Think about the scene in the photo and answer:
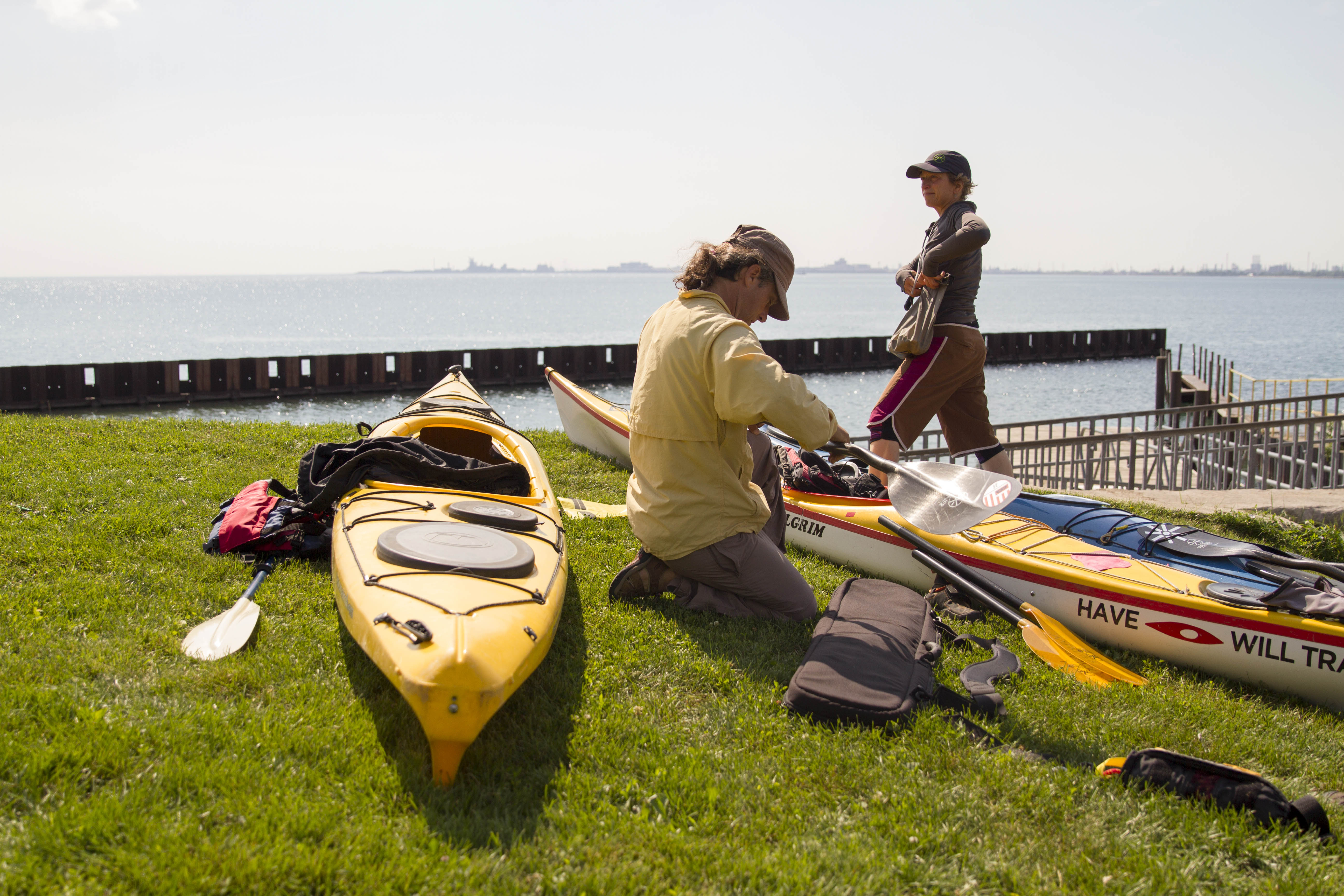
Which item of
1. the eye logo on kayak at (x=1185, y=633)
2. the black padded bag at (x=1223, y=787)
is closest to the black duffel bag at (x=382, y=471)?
the black padded bag at (x=1223, y=787)

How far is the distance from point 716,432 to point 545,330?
6091 centimetres

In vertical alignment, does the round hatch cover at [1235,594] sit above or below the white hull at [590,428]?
below

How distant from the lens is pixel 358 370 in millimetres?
22906

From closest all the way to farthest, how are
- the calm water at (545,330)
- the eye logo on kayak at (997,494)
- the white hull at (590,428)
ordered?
the eye logo on kayak at (997,494) < the white hull at (590,428) < the calm water at (545,330)

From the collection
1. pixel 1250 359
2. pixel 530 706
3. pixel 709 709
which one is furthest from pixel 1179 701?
pixel 1250 359

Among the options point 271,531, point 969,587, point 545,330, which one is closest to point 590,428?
point 271,531

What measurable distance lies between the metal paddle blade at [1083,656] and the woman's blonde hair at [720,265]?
6.70ft

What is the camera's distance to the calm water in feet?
80.4

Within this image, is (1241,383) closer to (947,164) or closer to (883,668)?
(947,164)

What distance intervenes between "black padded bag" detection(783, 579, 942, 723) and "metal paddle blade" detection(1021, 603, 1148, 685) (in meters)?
0.53

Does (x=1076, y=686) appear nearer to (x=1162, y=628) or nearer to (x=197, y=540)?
(x=1162, y=628)

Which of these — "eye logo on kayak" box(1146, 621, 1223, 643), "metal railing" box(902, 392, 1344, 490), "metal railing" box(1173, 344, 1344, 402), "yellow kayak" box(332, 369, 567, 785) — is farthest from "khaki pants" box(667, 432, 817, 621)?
"metal railing" box(1173, 344, 1344, 402)

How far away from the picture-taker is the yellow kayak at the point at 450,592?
2412 mm

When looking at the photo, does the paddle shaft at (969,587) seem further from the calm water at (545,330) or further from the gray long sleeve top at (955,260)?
the calm water at (545,330)
